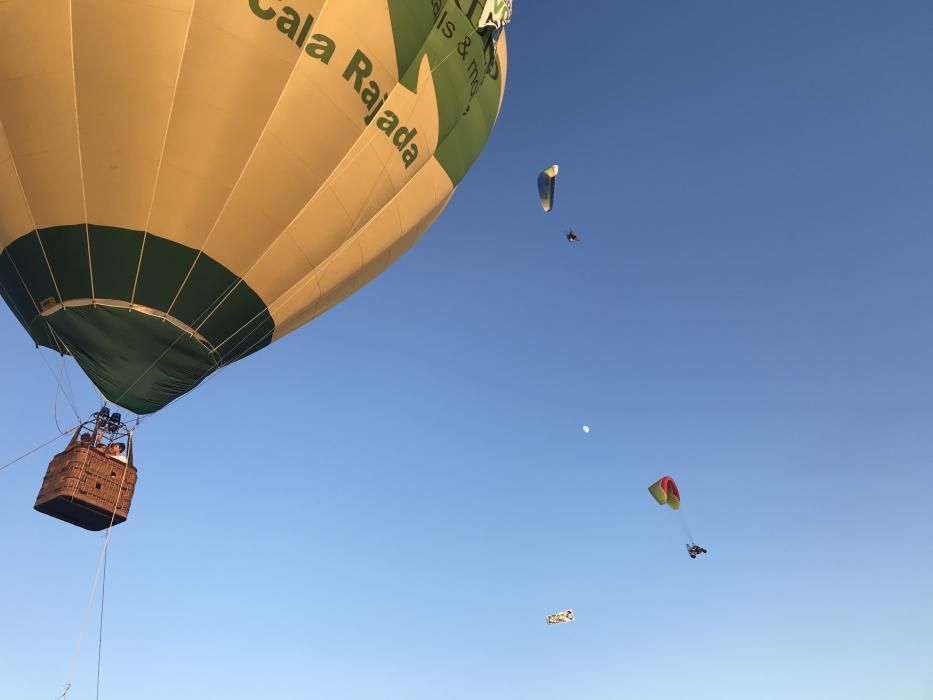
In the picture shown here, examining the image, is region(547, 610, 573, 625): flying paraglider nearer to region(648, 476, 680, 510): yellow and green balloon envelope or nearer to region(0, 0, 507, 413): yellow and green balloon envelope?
region(648, 476, 680, 510): yellow and green balloon envelope

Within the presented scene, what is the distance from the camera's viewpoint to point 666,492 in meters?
22.3

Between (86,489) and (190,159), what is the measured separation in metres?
5.06

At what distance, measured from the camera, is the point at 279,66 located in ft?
29.5

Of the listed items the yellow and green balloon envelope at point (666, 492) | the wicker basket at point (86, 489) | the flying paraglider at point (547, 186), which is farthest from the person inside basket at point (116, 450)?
the yellow and green balloon envelope at point (666, 492)

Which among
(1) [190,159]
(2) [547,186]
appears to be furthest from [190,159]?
(2) [547,186]

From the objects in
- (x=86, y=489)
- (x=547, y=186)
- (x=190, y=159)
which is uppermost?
(x=547, y=186)

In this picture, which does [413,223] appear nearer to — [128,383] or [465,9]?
[465,9]

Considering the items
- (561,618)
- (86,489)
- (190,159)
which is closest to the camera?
(190,159)

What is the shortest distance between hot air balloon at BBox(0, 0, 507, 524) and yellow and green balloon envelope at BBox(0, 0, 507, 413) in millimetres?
23

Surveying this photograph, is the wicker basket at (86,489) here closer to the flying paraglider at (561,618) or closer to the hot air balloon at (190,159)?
the hot air balloon at (190,159)

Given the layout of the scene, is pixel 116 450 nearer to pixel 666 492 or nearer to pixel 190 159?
pixel 190 159

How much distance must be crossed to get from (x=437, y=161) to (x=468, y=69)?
1.67 metres

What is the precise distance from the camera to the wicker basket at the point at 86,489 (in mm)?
9531

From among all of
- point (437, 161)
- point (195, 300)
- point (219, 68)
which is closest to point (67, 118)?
point (219, 68)
